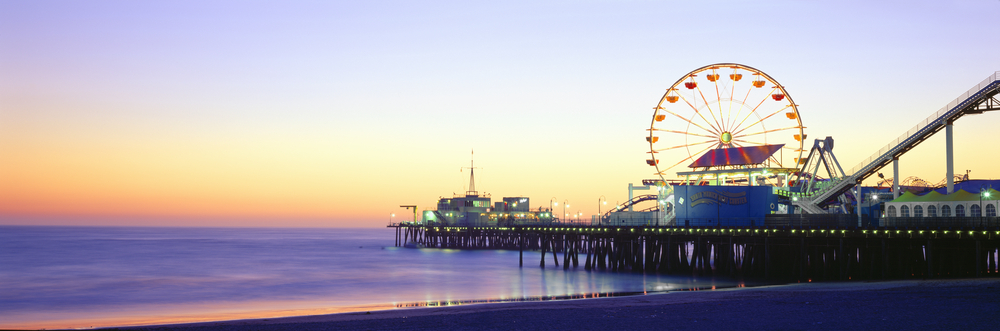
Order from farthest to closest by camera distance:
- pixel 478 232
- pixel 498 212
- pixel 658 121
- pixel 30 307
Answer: pixel 498 212
pixel 478 232
pixel 658 121
pixel 30 307

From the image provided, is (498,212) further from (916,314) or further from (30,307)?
(916,314)

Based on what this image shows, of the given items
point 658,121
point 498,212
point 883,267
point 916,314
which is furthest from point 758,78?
point 498,212

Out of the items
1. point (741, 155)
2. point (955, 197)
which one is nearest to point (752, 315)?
point (955, 197)

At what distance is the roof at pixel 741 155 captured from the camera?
56.6 metres

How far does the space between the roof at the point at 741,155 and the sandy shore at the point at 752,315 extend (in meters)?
31.8

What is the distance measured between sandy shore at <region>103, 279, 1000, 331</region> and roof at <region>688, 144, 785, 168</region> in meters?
31.8

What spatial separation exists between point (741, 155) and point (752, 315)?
39.8m

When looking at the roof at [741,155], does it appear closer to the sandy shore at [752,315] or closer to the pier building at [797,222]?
the pier building at [797,222]

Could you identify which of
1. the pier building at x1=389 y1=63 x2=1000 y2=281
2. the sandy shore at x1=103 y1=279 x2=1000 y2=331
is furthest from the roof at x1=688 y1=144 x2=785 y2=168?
the sandy shore at x1=103 y1=279 x2=1000 y2=331

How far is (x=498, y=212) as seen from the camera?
105m

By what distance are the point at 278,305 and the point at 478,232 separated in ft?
199

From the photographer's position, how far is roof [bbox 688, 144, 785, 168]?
56625 mm

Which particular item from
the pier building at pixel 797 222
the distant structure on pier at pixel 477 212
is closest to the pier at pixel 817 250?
the pier building at pixel 797 222

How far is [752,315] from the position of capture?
19.7m
